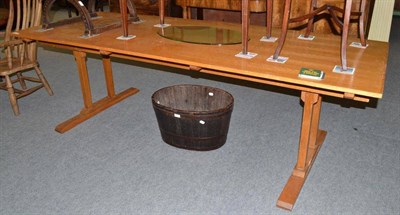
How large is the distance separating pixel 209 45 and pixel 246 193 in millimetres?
852

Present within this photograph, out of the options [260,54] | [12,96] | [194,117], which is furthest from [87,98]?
[260,54]

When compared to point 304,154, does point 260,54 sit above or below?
above

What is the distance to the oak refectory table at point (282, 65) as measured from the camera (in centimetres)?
163

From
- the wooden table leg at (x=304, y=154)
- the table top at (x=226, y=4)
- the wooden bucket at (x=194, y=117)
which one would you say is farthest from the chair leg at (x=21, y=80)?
the wooden table leg at (x=304, y=154)

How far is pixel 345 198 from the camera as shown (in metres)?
1.96

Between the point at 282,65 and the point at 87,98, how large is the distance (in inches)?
65.2

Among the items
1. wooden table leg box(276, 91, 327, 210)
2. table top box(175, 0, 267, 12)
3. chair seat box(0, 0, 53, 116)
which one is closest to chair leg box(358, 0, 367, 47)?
wooden table leg box(276, 91, 327, 210)

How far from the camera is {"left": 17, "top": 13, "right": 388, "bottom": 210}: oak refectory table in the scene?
1.63 m

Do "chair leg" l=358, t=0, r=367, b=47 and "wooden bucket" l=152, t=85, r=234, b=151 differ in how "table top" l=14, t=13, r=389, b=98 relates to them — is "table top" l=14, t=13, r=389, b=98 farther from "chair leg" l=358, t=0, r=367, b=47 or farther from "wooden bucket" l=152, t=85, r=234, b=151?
"wooden bucket" l=152, t=85, r=234, b=151

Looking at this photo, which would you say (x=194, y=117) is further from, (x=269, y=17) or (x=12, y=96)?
(x=12, y=96)

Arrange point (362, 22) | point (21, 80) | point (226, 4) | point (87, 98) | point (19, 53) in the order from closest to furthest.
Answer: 1. point (362, 22)
2. point (87, 98)
3. point (19, 53)
4. point (21, 80)
5. point (226, 4)

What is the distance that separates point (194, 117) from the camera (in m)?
2.25

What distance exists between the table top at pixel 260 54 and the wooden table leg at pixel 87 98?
0.26 meters

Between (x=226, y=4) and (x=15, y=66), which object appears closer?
(x=15, y=66)
